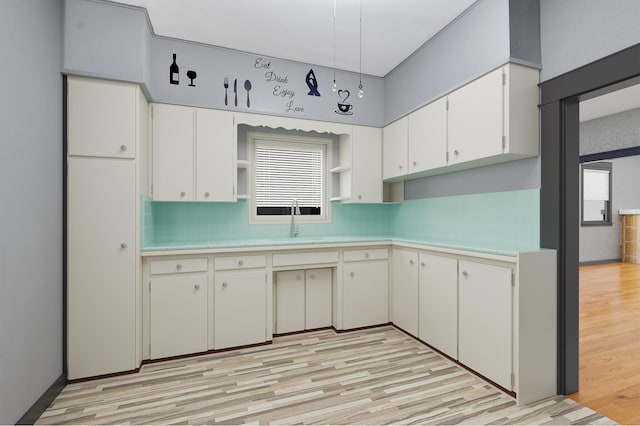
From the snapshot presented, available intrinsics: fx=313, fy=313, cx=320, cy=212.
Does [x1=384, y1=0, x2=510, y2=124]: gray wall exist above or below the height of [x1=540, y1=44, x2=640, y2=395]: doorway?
above

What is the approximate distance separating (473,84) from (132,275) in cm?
302

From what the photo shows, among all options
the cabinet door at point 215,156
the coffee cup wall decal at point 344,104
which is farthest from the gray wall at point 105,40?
the coffee cup wall decal at point 344,104

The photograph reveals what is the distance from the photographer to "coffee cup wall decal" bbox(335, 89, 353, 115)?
3.60 meters

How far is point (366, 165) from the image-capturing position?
3.62 m

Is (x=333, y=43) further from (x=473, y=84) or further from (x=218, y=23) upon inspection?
(x=473, y=84)

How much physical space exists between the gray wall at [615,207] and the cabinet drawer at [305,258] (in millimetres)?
6738

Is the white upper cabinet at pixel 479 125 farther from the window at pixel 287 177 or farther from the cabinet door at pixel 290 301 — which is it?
the cabinet door at pixel 290 301

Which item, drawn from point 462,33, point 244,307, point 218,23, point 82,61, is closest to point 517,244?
point 462,33

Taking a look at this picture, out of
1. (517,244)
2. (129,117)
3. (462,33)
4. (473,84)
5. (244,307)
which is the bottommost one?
(244,307)

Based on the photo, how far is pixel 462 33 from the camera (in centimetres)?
262

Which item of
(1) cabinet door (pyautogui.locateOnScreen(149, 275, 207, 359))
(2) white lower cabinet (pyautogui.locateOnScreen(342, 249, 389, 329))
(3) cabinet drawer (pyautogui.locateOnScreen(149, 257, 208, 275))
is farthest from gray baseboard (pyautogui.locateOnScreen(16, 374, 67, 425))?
(2) white lower cabinet (pyautogui.locateOnScreen(342, 249, 389, 329))

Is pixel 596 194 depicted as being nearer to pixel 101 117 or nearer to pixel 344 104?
pixel 344 104

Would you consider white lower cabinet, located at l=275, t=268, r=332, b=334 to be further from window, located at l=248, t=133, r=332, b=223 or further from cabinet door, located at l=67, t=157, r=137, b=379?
cabinet door, located at l=67, t=157, r=137, b=379

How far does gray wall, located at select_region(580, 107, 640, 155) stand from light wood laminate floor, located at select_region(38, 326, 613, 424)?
440 cm
